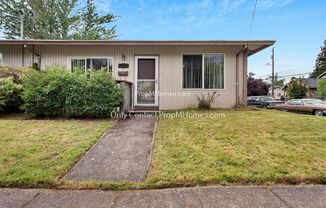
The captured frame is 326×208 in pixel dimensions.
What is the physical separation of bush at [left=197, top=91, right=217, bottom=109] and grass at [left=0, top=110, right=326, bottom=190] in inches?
124

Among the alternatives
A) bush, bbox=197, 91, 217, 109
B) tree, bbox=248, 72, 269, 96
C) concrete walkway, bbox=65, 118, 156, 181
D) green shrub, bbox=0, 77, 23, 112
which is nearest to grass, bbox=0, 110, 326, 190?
concrete walkway, bbox=65, 118, 156, 181

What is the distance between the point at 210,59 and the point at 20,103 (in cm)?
755

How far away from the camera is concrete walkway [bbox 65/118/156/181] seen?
3.84 m

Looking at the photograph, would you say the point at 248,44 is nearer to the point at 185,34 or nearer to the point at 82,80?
the point at 82,80

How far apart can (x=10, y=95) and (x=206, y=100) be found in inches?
286

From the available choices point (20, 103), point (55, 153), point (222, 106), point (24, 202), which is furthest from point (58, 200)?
point (222, 106)

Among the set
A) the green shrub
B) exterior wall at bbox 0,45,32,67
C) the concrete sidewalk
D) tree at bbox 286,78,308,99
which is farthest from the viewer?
tree at bbox 286,78,308,99

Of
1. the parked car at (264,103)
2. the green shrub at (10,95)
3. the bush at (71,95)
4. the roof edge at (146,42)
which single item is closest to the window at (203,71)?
the roof edge at (146,42)

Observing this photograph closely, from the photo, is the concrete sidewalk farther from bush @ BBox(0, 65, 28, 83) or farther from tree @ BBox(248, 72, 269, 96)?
tree @ BBox(248, 72, 269, 96)

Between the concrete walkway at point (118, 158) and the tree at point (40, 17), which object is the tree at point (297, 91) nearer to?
the tree at point (40, 17)

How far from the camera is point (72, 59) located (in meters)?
10.7

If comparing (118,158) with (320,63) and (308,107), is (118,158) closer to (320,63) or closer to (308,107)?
(308,107)

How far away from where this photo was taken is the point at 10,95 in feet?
27.7

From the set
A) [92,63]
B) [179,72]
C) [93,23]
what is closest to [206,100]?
[179,72]
